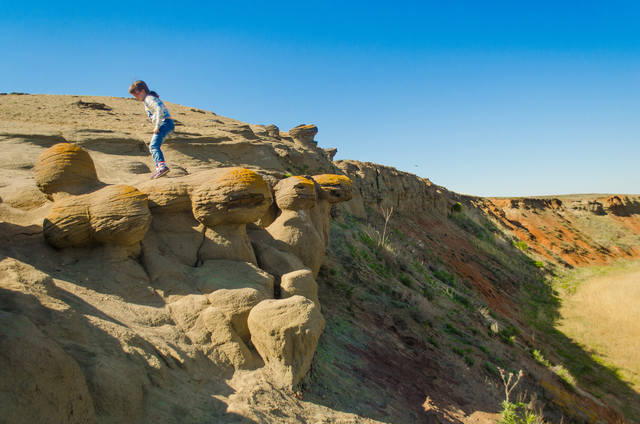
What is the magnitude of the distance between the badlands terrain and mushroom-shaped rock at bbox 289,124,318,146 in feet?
27.5

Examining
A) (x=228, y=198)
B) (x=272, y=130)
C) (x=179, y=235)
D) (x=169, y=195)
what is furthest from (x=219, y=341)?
(x=272, y=130)

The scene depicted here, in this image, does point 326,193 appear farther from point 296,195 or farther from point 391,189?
point 391,189

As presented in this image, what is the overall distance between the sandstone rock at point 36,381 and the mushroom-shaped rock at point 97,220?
181 cm

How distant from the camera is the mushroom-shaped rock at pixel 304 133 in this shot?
21.4 metres

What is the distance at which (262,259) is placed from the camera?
5766 millimetres

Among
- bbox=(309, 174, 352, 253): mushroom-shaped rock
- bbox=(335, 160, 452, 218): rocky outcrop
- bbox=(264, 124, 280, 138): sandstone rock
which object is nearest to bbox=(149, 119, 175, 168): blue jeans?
bbox=(309, 174, 352, 253): mushroom-shaped rock

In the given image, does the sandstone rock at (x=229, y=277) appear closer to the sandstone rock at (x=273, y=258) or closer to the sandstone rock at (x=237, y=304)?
the sandstone rock at (x=237, y=304)

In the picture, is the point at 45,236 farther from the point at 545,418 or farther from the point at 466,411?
the point at 545,418

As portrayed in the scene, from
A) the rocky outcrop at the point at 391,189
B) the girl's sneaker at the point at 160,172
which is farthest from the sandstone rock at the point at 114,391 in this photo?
the rocky outcrop at the point at 391,189

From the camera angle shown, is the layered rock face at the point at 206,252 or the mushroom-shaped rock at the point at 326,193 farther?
the mushroom-shaped rock at the point at 326,193

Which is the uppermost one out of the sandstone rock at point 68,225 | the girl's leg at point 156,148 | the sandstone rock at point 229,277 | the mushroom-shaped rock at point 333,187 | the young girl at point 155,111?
the young girl at point 155,111

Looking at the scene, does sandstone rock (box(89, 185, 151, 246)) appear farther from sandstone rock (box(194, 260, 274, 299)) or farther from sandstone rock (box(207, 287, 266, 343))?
sandstone rock (box(207, 287, 266, 343))

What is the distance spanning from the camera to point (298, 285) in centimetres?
529

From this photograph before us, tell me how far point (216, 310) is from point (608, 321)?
18125 millimetres
